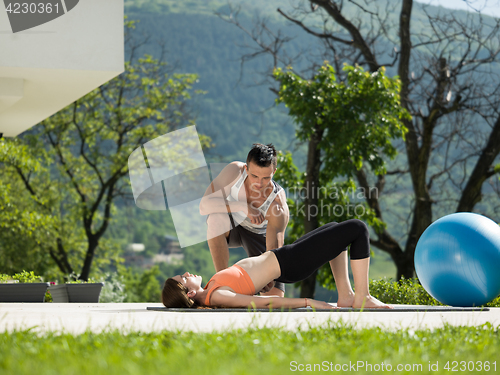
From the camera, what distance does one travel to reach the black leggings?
4215 mm

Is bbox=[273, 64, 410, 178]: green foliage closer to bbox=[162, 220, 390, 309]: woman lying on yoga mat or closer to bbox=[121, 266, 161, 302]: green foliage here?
bbox=[162, 220, 390, 309]: woman lying on yoga mat

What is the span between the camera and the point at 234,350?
222cm

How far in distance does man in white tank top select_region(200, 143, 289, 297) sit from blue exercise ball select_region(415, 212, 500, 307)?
1.56 m

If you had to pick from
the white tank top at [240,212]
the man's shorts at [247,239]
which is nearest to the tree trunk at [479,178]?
the man's shorts at [247,239]

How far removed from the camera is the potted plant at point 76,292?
9055 millimetres

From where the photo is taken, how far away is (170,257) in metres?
63.7

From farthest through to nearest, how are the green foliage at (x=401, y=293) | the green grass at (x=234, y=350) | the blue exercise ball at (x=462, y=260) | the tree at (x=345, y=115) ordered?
1. the tree at (x=345, y=115)
2. the green foliage at (x=401, y=293)
3. the blue exercise ball at (x=462, y=260)
4. the green grass at (x=234, y=350)

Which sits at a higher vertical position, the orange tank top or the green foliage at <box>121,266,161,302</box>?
the orange tank top

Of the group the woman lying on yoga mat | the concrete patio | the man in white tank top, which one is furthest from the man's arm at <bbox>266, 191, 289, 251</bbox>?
the concrete patio

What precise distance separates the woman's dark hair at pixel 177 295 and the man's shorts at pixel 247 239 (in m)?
1.51

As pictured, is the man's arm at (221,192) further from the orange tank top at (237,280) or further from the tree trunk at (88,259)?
the tree trunk at (88,259)

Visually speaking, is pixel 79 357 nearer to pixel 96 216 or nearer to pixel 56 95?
pixel 56 95

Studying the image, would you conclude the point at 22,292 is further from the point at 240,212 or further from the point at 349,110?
the point at 349,110

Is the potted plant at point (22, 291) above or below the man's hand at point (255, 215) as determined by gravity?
below
